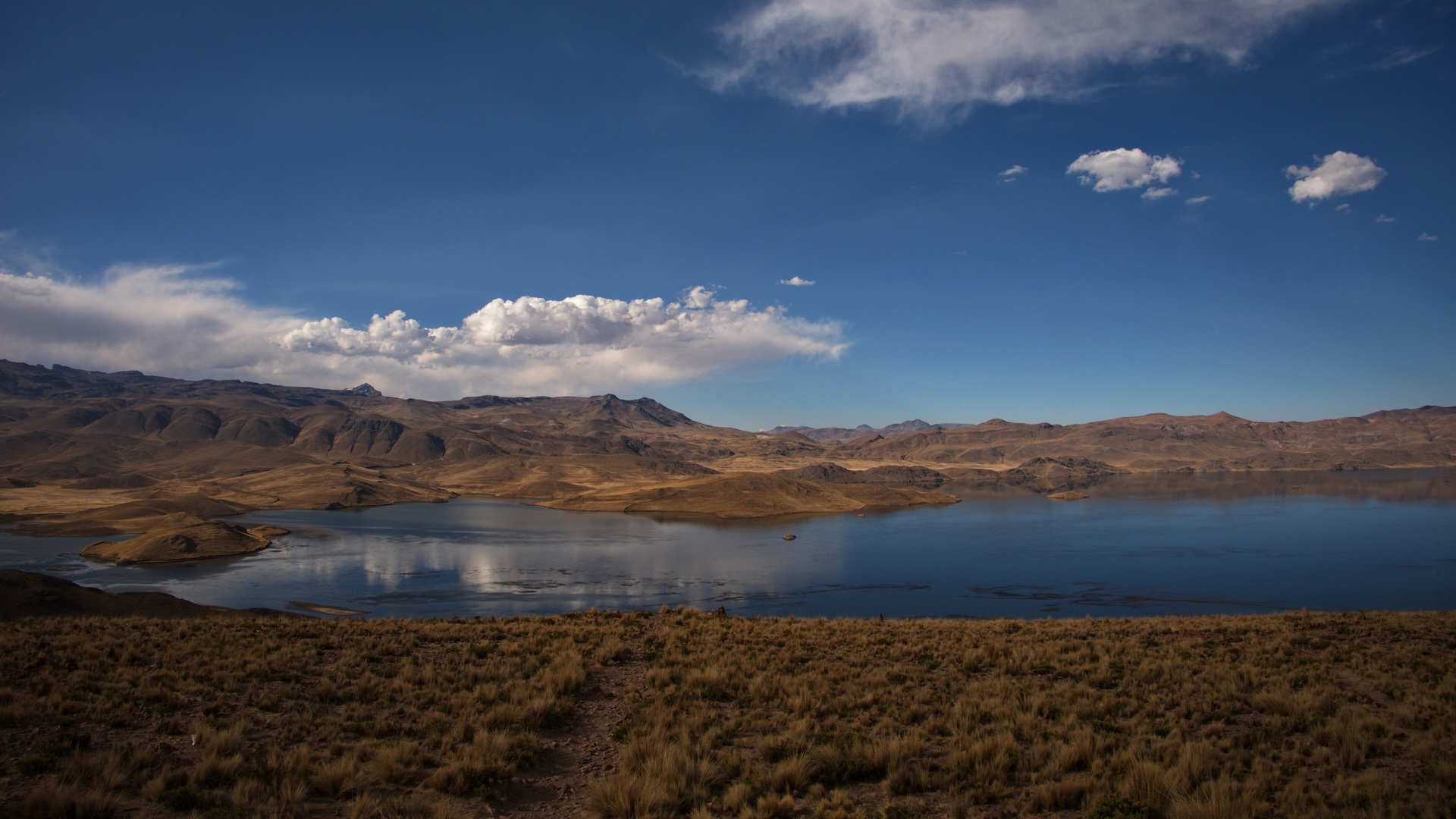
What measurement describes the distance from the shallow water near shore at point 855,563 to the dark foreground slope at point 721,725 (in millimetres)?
23354

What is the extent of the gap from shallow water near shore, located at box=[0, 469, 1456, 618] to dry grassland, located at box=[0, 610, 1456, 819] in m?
23.4

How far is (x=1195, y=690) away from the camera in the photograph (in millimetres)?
12047

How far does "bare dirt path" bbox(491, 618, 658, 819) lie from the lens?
25.6 feet

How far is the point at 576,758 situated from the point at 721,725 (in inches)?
83.5

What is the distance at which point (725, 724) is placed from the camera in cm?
1043

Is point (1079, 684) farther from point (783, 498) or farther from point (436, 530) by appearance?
point (783, 498)

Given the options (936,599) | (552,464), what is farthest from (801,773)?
(552,464)

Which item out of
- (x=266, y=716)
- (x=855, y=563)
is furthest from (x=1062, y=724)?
(x=855, y=563)

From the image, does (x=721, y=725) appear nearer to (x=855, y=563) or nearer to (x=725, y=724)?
(x=725, y=724)

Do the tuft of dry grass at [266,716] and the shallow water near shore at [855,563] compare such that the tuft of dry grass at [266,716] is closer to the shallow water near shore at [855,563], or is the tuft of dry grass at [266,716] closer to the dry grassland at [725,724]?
the dry grassland at [725,724]

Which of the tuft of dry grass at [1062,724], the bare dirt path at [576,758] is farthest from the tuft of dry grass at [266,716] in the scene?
the tuft of dry grass at [1062,724]

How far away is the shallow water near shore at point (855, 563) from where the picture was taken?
4231 centimetres

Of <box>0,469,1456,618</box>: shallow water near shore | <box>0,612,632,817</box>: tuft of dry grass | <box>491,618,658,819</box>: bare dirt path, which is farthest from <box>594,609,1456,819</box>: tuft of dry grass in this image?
<box>0,469,1456,618</box>: shallow water near shore

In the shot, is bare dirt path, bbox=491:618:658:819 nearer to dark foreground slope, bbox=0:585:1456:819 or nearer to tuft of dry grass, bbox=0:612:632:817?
dark foreground slope, bbox=0:585:1456:819
